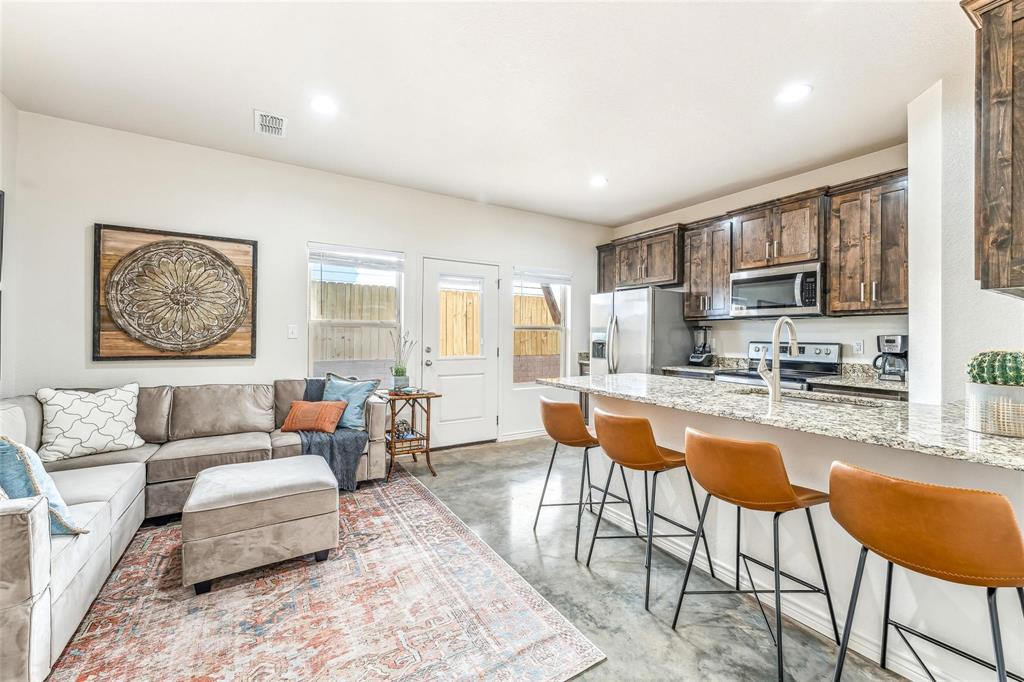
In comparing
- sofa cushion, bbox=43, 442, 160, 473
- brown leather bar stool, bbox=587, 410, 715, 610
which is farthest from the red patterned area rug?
brown leather bar stool, bbox=587, 410, 715, 610

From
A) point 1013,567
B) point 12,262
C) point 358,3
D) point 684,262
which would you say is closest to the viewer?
point 1013,567

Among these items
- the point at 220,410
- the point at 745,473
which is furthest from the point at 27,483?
the point at 745,473

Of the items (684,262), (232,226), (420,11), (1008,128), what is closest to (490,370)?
(684,262)

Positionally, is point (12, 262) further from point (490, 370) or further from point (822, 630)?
point (822, 630)

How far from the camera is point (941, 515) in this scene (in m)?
1.06

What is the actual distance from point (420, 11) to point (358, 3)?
0.28 m

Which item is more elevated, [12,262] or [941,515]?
[12,262]

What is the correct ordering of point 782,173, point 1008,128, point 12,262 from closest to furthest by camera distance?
point 1008,128 → point 12,262 → point 782,173

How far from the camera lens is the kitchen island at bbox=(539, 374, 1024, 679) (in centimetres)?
130

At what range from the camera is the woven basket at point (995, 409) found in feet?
4.15

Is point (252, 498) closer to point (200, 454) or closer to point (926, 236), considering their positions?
point (200, 454)

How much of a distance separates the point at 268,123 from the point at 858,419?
3.81 metres

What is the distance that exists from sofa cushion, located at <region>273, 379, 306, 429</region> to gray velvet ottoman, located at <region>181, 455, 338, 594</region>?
108 cm

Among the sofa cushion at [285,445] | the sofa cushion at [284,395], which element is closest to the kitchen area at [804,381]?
the sofa cushion at [285,445]
